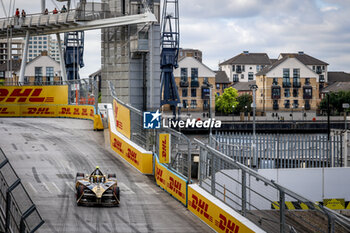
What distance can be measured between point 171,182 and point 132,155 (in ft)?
16.0

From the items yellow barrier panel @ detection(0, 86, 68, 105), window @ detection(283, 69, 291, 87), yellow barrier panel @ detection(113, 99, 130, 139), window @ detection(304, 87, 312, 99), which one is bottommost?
yellow barrier panel @ detection(113, 99, 130, 139)

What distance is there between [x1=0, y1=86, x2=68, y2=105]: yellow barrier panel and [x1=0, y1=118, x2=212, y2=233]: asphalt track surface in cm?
658

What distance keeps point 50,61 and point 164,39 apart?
38.7m

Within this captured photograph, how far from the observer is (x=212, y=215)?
1550 cm

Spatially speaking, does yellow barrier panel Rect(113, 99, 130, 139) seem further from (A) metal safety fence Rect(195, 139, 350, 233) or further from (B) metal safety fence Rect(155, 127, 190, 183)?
(A) metal safety fence Rect(195, 139, 350, 233)

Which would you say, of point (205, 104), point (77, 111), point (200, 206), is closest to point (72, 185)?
point (200, 206)

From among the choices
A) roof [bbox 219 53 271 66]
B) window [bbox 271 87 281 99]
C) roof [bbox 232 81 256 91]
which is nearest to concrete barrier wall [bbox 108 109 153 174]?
window [bbox 271 87 281 99]

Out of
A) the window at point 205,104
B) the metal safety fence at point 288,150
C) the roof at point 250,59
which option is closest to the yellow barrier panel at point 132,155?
the metal safety fence at point 288,150

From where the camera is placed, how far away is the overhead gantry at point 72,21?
151 ft

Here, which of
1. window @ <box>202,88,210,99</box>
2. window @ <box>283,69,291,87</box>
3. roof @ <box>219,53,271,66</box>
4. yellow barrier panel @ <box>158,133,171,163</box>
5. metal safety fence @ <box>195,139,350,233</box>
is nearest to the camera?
metal safety fence @ <box>195,139,350,233</box>

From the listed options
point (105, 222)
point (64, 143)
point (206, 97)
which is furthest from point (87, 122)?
point (206, 97)

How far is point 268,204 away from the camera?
21359mm

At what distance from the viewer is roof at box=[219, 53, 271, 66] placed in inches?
5763

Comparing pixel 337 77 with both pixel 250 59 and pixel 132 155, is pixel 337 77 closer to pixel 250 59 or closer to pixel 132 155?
pixel 250 59
